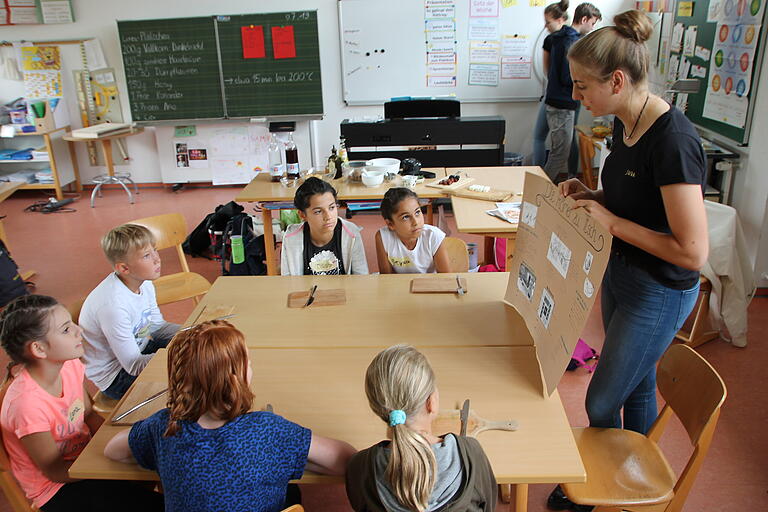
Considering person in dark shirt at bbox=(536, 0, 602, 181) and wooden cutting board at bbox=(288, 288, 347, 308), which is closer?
wooden cutting board at bbox=(288, 288, 347, 308)

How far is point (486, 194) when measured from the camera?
3.32 meters

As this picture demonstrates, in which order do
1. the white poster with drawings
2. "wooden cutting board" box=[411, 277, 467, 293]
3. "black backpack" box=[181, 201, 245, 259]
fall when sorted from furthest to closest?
the white poster with drawings < "black backpack" box=[181, 201, 245, 259] < "wooden cutting board" box=[411, 277, 467, 293]

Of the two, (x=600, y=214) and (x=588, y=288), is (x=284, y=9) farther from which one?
(x=588, y=288)

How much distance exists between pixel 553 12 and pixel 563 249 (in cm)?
408

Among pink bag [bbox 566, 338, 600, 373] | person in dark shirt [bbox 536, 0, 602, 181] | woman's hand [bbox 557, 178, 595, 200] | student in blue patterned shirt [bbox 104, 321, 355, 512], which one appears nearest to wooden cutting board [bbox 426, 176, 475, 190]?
pink bag [bbox 566, 338, 600, 373]

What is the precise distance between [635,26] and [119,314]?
1837 mm

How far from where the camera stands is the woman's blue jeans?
161cm

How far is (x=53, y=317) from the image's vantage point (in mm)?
1722

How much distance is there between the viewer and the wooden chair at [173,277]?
3.05 m

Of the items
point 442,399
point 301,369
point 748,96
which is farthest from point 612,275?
point 748,96

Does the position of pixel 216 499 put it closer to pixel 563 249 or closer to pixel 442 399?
pixel 442 399

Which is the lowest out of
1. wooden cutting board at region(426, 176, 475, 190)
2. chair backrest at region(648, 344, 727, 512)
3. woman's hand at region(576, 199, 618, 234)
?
chair backrest at region(648, 344, 727, 512)

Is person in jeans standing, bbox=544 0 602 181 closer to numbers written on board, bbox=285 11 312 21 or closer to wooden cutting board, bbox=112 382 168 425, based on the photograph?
numbers written on board, bbox=285 11 312 21

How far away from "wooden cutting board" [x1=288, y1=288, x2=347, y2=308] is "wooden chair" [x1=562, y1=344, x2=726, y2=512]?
3.02 ft
